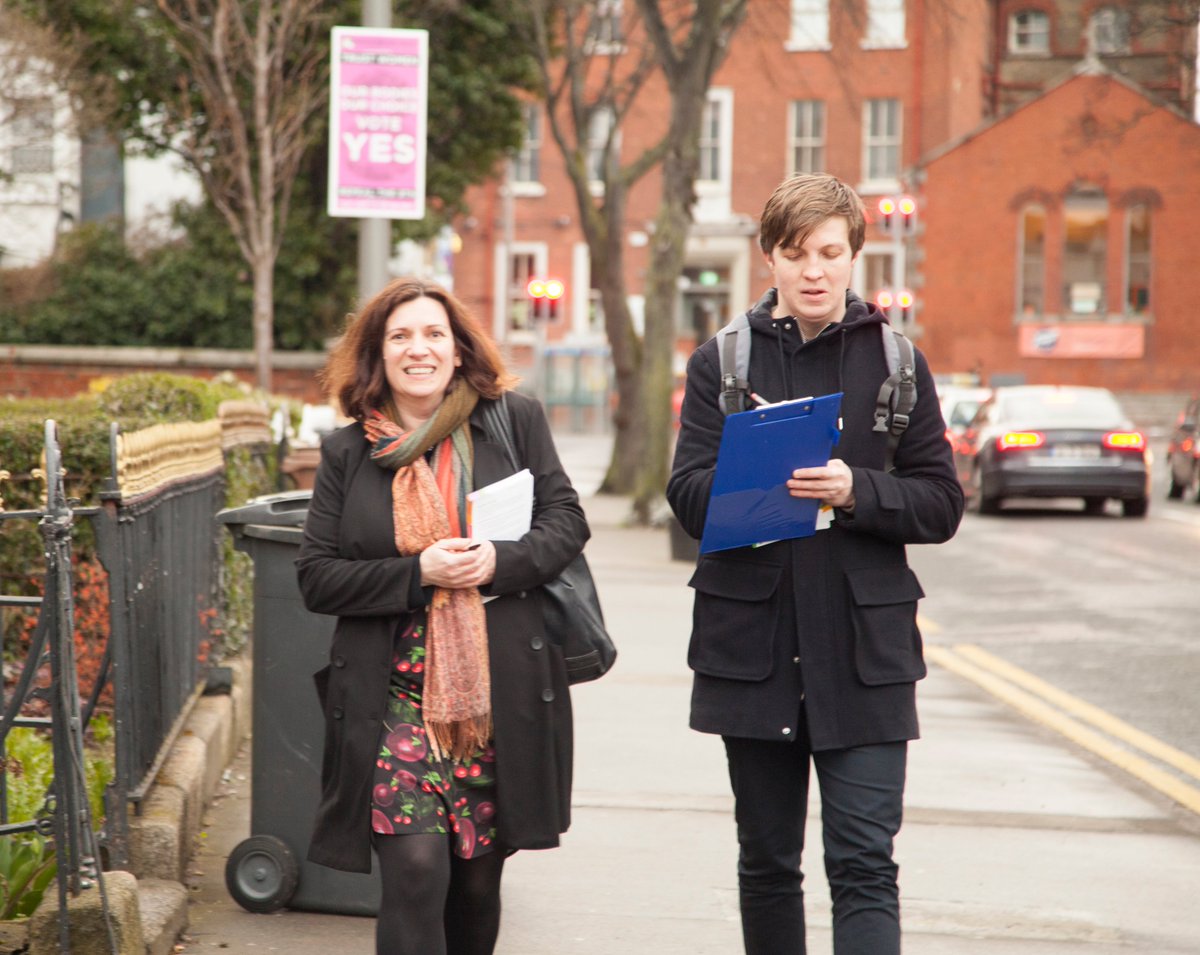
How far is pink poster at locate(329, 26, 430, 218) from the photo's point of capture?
33.0 ft

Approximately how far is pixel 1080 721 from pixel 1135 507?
13422 mm

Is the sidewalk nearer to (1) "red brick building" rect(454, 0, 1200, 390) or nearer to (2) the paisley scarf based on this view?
(2) the paisley scarf

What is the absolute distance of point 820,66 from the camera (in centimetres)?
5059

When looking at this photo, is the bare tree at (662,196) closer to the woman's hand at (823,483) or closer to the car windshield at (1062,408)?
the car windshield at (1062,408)

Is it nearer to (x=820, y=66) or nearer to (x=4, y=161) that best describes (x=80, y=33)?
(x=4, y=161)

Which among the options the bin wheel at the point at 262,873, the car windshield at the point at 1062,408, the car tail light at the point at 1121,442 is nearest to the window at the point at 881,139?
the car windshield at the point at 1062,408

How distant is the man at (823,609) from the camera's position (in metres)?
3.64

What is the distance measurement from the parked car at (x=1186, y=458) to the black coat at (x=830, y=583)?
69.4 feet

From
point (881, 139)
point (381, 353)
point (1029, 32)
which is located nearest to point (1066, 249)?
point (881, 139)

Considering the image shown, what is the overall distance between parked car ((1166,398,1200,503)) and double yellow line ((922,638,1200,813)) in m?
14.0

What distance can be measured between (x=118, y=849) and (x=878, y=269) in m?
47.1

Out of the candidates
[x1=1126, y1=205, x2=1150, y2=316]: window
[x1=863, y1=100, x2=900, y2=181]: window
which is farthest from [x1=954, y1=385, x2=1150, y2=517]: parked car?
[x1=863, y1=100, x2=900, y2=181]: window

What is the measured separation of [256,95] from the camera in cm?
1806

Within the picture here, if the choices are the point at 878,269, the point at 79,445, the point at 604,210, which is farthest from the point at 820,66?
the point at 79,445
